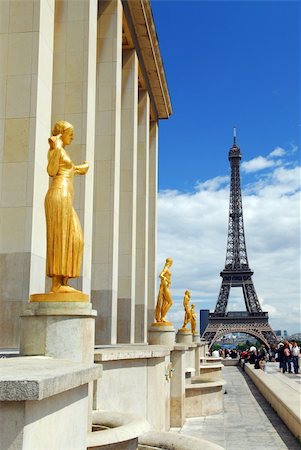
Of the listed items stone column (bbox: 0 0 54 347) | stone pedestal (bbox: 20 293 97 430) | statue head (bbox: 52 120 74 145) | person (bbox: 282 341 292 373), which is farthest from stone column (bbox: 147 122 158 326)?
stone pedestal (bbox: 20 293 97 430)

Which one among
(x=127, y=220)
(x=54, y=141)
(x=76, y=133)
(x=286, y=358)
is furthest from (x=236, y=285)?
(x=54, y=141)

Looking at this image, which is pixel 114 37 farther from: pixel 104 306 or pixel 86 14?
pixel 104 306

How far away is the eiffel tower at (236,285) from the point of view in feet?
276

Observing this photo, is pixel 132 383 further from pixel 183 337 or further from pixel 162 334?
pixel 183 337

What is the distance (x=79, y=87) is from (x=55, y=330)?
9745 mm

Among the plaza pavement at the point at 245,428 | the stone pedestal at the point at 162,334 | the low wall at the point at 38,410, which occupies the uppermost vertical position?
the stone pedestal at the point at 162,334

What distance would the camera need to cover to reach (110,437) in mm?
6434

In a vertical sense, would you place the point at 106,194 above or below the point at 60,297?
above

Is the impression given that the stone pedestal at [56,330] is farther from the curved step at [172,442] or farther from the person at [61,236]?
the curved step at [172,442]

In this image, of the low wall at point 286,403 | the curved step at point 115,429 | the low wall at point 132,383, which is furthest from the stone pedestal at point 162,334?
the curved step at point 115,429

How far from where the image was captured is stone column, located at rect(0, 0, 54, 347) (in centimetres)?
1180

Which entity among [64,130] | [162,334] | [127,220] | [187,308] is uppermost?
[127,220]

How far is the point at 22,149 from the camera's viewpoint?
12328 mm

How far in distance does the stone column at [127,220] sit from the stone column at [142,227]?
3351mm
